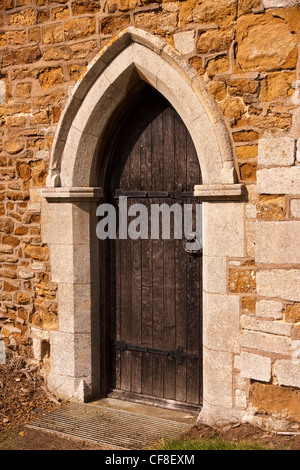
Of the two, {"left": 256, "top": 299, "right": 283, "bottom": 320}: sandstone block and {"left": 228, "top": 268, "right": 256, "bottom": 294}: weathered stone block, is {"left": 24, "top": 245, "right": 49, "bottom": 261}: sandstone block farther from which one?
{"left": 256, "top": 299, "right": 283, "bottom": 320}: sandstone block

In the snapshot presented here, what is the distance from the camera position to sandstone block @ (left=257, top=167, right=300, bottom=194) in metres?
3.73

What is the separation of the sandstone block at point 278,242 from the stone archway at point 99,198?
18cm

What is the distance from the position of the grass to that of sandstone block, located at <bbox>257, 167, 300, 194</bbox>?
1.76 metres

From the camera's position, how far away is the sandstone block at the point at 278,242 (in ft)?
12.4

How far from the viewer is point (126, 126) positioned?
484 cm

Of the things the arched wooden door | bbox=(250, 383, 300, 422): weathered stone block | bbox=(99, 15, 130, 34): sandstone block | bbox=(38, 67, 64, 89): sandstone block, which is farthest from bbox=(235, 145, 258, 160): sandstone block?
bbox=(38, 67, 64, 89): sandstone block

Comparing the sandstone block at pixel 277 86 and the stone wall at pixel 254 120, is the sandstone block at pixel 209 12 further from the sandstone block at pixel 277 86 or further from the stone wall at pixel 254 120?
the sandstone block at pixel 277 86

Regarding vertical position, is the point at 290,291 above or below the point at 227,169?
below

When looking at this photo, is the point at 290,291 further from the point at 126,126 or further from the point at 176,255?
the point at 126,126

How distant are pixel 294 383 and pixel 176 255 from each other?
145 cm

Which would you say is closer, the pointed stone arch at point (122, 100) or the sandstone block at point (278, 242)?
the sandstone block at point (278, 242)

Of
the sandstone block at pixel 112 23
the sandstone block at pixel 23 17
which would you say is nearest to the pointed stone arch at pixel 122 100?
the sandstone block at pixel 112 23
